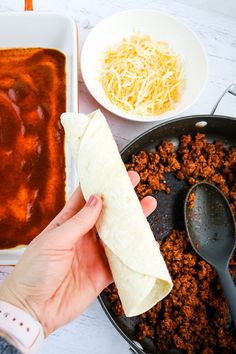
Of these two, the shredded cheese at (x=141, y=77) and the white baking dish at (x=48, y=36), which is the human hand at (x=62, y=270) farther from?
the shredded cheese at (x=141, y=77)

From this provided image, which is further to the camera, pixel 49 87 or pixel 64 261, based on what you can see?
pixel 49 87

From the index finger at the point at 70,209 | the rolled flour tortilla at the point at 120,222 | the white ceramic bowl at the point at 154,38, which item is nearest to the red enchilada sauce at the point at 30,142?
the white ceramic bowl at the point at 154,38

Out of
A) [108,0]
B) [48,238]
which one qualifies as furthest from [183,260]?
[108,0]

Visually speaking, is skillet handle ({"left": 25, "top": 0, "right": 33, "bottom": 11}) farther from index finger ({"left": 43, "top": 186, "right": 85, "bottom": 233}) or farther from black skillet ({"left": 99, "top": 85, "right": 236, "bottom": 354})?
index finger ({"left": 43, "top": 186, "right": 85, "bottom": 233})

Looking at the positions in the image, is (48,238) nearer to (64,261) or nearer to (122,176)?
(64,261)

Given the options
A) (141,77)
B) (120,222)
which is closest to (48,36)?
(141,77)
